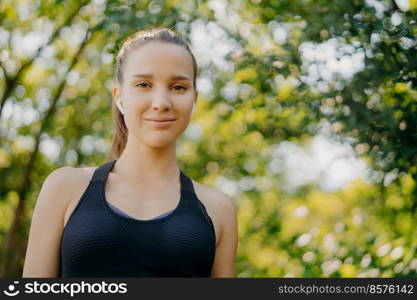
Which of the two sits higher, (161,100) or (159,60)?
(159,60)

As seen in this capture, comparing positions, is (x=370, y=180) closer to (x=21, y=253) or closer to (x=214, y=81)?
(x=214, y=81)

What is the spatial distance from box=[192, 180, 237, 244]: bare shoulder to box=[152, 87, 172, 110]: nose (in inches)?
15.2

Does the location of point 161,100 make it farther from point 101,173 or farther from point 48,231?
point 48,231

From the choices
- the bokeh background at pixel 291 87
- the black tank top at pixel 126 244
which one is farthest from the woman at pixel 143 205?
the bokeh background at pixel 291 87

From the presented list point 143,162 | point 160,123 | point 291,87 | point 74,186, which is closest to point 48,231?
point 74,186

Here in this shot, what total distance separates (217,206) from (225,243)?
143mm

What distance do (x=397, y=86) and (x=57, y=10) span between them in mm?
3053

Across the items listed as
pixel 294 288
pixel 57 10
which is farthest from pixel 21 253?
pixel 294 288

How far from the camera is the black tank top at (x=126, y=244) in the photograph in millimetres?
2082

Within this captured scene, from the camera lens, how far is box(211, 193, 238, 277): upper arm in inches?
93.6

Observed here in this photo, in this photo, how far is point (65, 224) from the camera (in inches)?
85.7

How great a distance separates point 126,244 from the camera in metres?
2.09

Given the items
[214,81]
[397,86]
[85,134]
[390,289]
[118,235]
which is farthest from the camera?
[85,134]

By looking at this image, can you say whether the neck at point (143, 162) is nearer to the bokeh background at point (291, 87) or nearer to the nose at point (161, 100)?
the nose at point (161, 100)
